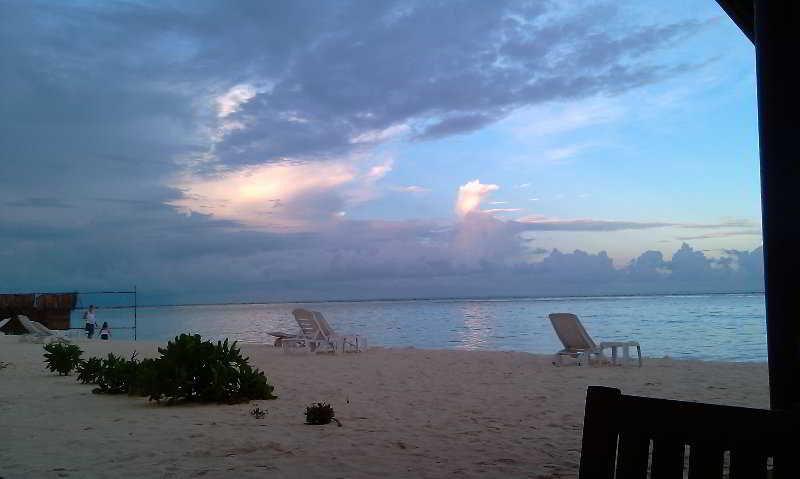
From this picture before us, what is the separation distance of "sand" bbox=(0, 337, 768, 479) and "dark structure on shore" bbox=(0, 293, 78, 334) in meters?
23.5

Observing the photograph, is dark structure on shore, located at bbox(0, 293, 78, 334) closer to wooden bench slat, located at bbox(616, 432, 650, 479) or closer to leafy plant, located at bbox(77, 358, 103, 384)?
leafy plant, located at bbox(77, 358, 103, 384)

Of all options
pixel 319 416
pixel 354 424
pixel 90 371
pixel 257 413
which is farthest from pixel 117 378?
pixel 354 424

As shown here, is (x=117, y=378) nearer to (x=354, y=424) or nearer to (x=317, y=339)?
(x=354, y=424)

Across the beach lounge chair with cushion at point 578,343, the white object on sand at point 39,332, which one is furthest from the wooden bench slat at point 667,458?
the white object on sand at point 39,332

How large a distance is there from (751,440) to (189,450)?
4.02 metres

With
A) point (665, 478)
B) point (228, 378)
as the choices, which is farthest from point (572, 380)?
point (665, 478)

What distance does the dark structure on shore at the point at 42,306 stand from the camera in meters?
30.2

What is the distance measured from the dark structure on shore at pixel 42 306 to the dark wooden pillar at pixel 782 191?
33053 mm

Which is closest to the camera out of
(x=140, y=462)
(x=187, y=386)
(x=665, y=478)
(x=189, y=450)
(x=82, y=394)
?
A: (x=665, y=478)

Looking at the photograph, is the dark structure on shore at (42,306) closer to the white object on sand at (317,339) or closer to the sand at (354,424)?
the white object on sand at (317,339)

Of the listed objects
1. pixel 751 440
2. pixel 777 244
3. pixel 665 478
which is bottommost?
pixel 665 478

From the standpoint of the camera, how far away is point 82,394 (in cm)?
763

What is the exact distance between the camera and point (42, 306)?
1194 inches

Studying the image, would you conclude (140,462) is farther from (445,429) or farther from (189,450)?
(445,429)
